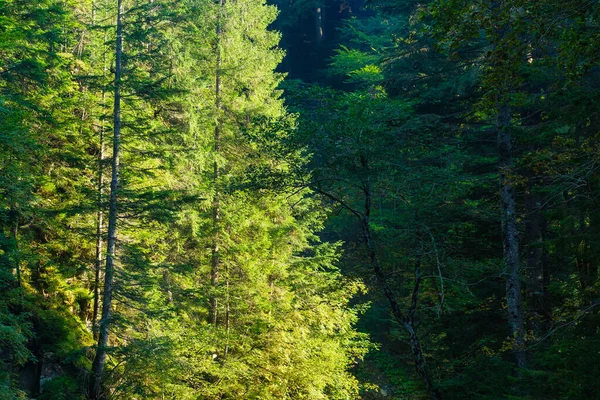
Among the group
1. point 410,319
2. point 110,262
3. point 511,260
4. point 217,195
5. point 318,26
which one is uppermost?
point 318,26

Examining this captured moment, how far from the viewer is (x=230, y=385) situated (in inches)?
529

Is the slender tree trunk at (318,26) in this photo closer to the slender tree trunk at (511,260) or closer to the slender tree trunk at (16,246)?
the slender tree trunk at (511,260)

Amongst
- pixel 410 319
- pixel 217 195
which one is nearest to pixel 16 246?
pixel 217 195

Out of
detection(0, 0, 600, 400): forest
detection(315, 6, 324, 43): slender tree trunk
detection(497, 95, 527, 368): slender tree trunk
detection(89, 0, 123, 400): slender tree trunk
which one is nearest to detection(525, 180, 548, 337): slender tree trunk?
detection(0, 0, 600, 400): forest

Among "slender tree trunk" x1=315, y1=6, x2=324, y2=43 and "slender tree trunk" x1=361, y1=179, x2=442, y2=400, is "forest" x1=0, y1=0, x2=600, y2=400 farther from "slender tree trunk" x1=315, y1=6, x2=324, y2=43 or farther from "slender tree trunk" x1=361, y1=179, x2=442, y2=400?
"slender tree trunk" x1=315, y1=6, x2=324, y2=43

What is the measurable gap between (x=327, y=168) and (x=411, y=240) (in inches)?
90.1

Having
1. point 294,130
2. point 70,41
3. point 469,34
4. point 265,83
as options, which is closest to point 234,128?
point 265,83

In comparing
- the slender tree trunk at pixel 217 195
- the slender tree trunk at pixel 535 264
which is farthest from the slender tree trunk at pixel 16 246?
the slender tree trunk at pixel 535 264

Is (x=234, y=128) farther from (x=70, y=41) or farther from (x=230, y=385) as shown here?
(x=230, y=385)

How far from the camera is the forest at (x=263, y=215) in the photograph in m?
9.36

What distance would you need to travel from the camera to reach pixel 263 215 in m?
15.8

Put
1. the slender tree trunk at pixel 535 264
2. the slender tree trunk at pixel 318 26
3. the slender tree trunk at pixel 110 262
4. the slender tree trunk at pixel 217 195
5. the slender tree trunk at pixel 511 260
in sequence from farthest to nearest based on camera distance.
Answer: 1. the slender tree trunk at pixel 318 26
2. the slender tree trunk at pixel 217 195
3. the slender tree trunk at pixel 110 262
4. the slender tree trunk at pixel 535 264
5. the slender tree trunk at pixel 511 260

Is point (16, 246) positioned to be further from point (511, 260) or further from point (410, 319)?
point (511, 260)

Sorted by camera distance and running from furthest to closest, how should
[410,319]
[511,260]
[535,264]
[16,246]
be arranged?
[535,264] → [511,260] → [410,319] → [16,246]
